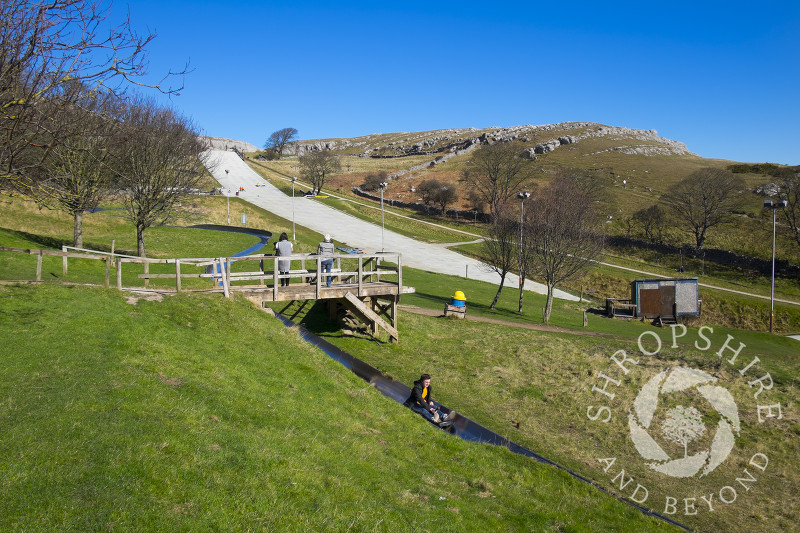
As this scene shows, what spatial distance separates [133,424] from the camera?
8.09 metres

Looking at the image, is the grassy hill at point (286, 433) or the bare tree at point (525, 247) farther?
the bare tree at point (525, 247)

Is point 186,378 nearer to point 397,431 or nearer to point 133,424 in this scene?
point 133,424

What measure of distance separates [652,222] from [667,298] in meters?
40.6

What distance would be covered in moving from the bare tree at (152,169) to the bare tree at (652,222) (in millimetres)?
62366

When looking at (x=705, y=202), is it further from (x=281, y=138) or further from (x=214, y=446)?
(x=281, y=138)

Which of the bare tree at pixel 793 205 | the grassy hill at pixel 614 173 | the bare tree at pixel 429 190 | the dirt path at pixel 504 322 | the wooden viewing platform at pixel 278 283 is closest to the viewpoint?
the wooden viewing platform at pixel 278 283

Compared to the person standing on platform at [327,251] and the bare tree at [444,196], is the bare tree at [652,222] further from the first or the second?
the person standing on platform at [327,251]

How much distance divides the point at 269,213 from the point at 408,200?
39.7 metres

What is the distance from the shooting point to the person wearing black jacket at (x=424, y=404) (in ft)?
43.6

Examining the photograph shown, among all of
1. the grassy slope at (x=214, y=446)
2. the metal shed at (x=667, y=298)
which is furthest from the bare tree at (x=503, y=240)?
the grassy slope at (x=214, y=446)

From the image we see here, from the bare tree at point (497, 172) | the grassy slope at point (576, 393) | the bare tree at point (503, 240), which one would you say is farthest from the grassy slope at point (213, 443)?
the bare tree at point (497, 172)

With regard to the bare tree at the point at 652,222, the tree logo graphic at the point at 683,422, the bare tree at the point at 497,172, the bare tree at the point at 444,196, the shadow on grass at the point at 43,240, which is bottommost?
the tree logo graphic at the point at 683,422

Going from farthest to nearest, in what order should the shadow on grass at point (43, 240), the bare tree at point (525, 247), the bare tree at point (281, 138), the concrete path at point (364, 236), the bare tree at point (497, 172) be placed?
the bare tree at point (281, 138), the bare tree at point (497, 172), the concrete path at point (364, 236), the bare tree at point (525, 247), the shadow on grass at point (43, 240)

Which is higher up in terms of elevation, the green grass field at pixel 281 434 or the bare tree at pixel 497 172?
the bare tree at pixel 497 172
